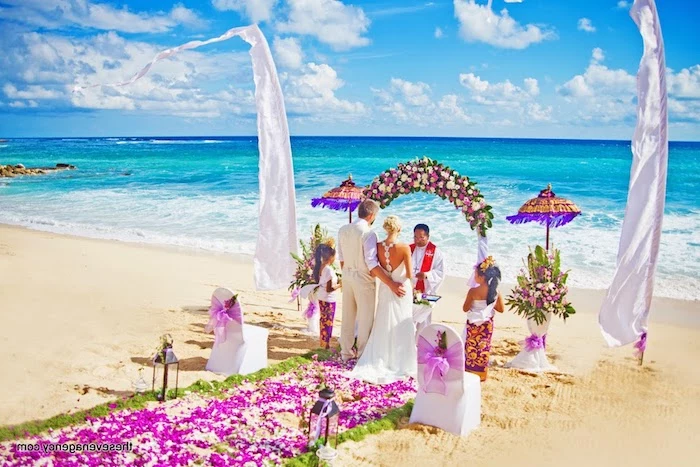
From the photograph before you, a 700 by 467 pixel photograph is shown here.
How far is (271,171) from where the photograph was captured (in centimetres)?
1010

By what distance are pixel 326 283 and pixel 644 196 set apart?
4445 mm

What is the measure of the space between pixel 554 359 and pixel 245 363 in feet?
15.5

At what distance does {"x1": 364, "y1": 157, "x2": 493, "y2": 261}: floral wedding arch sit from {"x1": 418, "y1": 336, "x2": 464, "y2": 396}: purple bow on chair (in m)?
2.44

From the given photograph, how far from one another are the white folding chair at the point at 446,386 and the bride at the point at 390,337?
141 centimetres

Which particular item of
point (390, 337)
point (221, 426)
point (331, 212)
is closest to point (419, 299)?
point (390, 337)

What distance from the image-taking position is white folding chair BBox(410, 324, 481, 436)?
6.88 metres

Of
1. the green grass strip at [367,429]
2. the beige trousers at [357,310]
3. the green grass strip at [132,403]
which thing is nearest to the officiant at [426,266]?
the beige trousers at [357,310]

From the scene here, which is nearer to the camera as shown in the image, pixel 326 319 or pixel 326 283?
pixel 326 283

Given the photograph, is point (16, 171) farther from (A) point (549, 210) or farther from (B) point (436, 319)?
(A) point (549, 210)

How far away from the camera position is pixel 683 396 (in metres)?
8.53

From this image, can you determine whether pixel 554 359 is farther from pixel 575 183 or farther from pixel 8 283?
pixel 575 183

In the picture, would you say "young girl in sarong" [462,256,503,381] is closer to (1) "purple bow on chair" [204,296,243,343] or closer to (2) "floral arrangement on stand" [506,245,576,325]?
(2) "floral arrangement on stand" [506,245,576,325]

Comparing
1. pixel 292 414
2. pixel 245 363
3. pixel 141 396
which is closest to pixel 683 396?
pixel 292 414

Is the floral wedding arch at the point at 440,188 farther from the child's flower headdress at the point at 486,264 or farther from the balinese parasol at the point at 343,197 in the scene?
the balinese parasol at the point at 343,197
